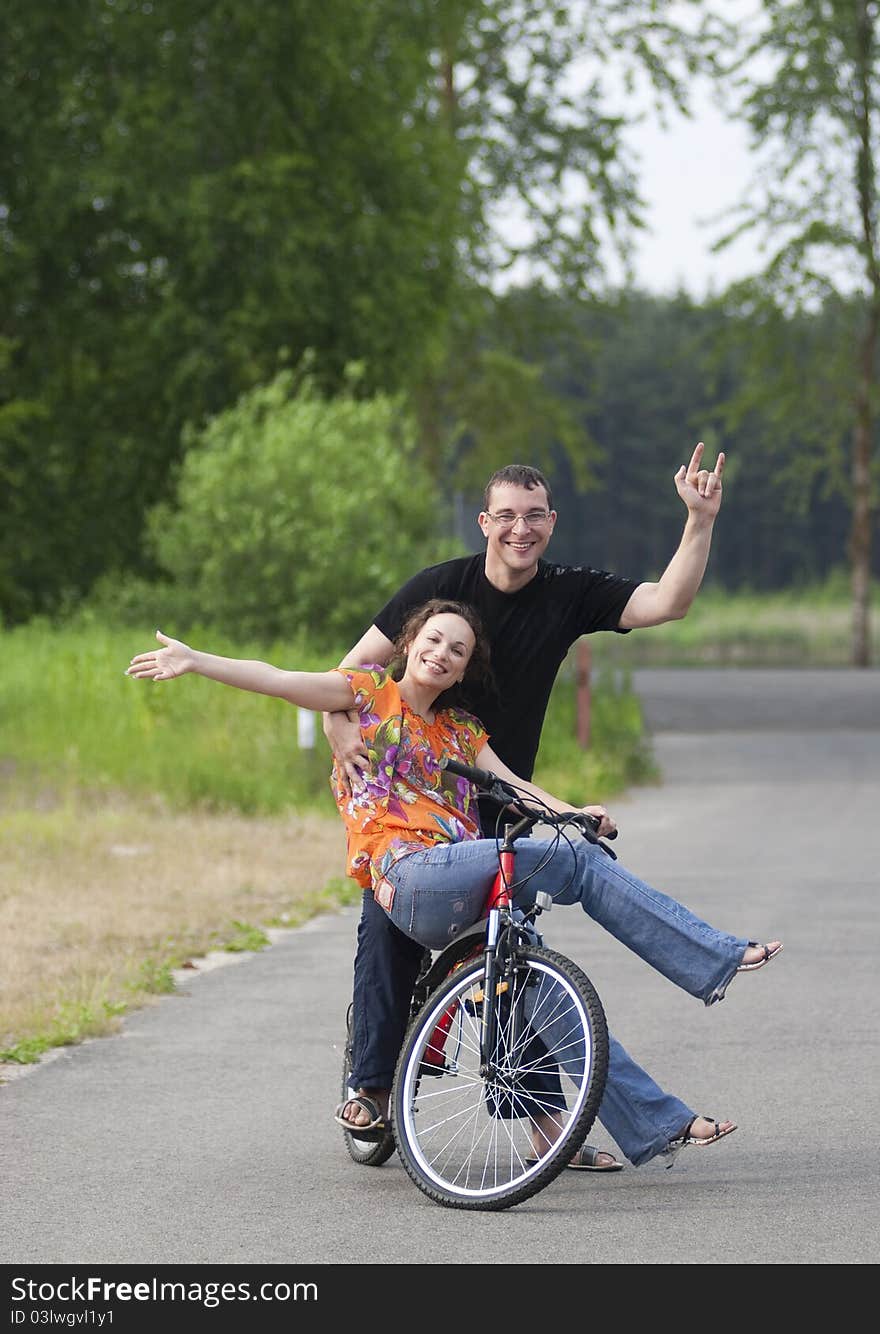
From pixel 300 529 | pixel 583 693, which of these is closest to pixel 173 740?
pixel 300 529

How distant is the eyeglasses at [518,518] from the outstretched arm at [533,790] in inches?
24.3

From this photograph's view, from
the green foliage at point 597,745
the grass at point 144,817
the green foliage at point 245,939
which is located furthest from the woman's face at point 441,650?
the green foliage at point 597,745

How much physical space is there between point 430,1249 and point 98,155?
1014 inches

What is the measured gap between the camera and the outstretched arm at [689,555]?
631 centimetres

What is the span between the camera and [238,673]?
620 centimetres

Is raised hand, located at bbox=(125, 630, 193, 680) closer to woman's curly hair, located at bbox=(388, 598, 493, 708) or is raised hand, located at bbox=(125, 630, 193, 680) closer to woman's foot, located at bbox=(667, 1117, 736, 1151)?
woman's curly hair, located at bbox=(388, 598, 493, 708)

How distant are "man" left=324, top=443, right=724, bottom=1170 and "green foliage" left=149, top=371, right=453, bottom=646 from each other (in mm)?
15033

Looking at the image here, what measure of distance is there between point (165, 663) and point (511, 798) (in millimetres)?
987

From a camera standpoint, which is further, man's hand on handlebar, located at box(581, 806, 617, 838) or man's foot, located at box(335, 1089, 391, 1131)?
man's foot, located at box(335, 1089, 391, 1131)

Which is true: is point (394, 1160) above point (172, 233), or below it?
below

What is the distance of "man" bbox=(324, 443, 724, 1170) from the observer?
6.48 metres

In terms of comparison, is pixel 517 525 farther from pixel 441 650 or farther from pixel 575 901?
pixel 575 901

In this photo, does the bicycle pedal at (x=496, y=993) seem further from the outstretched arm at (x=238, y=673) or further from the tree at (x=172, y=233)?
the tree at (x=172, y=233)

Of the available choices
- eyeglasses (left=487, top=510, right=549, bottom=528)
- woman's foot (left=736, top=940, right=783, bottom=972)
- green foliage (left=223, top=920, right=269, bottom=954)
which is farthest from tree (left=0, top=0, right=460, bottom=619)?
woman's foot (left=736, top=940, right=783, bottom=972)
